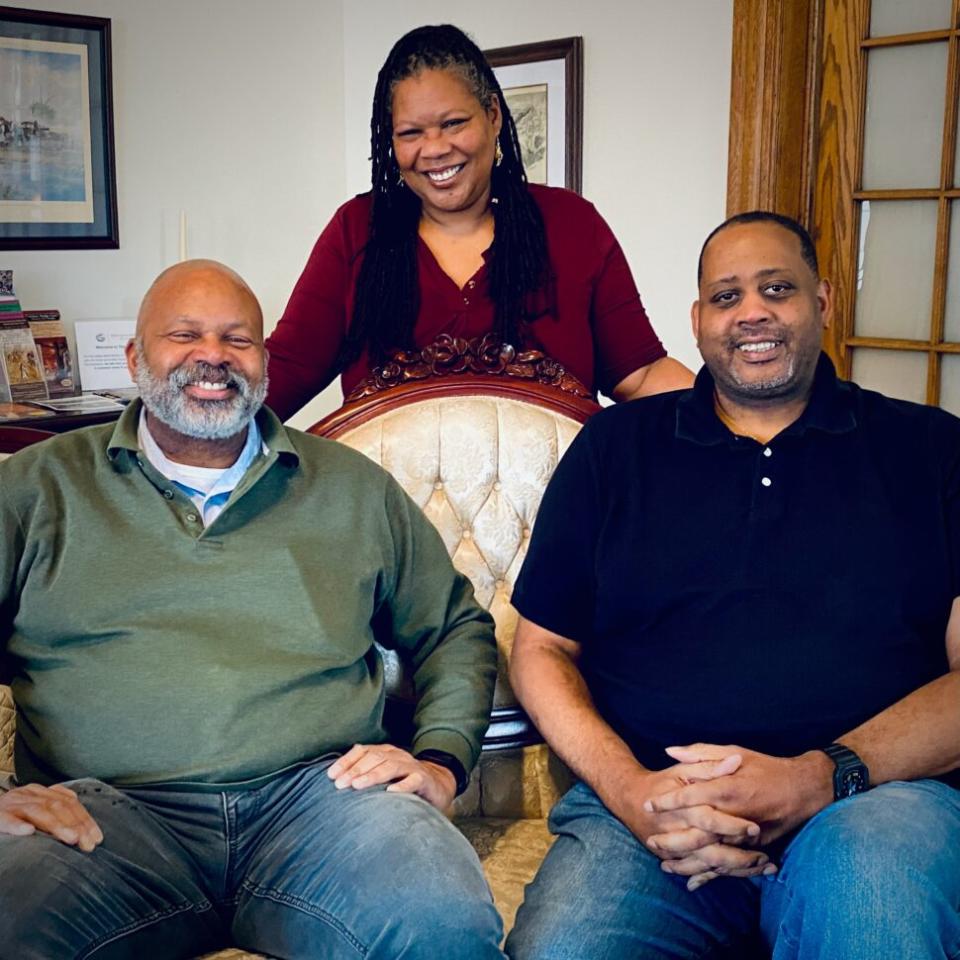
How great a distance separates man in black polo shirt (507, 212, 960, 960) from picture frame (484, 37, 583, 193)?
6.11ft

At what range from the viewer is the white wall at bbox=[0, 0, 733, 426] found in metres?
3.40

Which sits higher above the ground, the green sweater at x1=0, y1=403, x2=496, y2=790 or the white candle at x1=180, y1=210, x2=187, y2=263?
the white candle at x1=180, y1=210, x2=187, y2=263

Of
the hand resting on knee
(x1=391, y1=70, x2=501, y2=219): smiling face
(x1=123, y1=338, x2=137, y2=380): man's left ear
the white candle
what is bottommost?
the hand resting on knee

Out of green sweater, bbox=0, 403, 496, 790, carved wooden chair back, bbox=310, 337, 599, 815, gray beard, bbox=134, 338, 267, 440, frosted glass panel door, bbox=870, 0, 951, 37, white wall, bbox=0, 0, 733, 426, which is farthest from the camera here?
white wall, bbox=0, 0, 733, 426

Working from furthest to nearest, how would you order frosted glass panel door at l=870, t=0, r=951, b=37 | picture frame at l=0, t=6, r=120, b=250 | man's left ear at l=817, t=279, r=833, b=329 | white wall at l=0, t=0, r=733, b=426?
1. picture frame at l=0, t=6, r=120, b=250
2. white wall at l=0, t=0, r=733, b=426
3. frosted glass panel door at l=870, t=0, r=951, b=37
4. man's left ear at l=817, t=279, r=833, b=329

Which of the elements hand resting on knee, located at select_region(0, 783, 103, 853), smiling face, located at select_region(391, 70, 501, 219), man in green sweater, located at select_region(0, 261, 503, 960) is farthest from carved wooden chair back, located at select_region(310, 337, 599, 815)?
hand resting on knee, located at select_region(0, 783, 103, 853)

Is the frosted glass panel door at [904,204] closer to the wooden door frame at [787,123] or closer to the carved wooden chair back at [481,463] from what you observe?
the wooden door frame at [787,123]

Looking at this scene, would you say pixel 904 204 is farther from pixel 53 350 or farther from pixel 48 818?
pixel 48 818

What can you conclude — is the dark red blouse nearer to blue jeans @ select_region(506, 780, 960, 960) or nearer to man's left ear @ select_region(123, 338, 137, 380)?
man's left ear @ select_region(123, 338, 137, 380)

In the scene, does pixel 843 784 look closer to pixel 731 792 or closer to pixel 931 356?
pixel 731 792

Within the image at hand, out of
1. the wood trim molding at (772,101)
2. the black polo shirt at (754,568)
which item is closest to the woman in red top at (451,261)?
the black polo shirt at (754,568)

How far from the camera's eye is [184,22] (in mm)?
3863

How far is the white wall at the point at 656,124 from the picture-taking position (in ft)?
10.9

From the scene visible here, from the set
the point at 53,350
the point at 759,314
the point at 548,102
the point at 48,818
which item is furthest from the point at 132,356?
the point at 548,102
